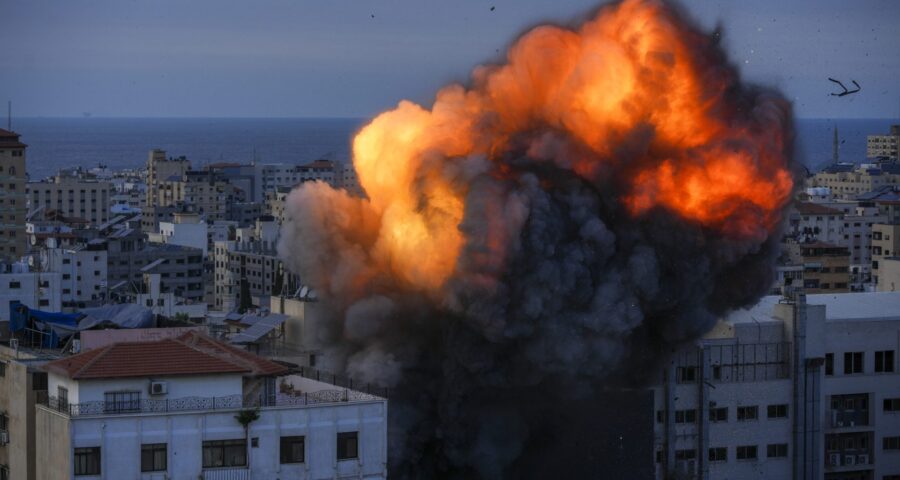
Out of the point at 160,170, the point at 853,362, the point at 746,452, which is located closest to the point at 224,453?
the point at 746,452

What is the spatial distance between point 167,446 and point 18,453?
3.79 meters

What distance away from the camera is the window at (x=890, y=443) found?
51.0 metres

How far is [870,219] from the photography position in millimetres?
119750

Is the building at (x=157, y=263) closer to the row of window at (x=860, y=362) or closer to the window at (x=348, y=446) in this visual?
the row of window at (x=860, y=362)

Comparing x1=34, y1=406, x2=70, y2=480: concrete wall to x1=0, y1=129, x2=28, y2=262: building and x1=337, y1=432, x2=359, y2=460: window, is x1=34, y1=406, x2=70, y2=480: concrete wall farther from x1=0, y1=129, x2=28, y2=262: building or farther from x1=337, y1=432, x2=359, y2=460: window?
x1=0, y1=129, x2=28, y2=262: building

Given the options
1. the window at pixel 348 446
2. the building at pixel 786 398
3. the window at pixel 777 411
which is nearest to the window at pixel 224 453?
the window at pixel 348 446

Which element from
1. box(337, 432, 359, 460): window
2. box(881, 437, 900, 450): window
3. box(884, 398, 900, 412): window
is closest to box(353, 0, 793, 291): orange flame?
box(884, 398, 900, 412): window

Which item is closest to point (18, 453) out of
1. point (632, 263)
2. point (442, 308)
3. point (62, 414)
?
point (62, 414)

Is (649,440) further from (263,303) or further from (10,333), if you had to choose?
(263,303)

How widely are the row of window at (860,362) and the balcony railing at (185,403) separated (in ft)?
53.2

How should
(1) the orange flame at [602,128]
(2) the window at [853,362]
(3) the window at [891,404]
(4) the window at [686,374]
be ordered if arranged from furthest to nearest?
1. (3) the window at [891,404]
2. (2) the window at [853,362]
3. (4) the window at [686,374]
4. (1) the orange flame at [602,128]

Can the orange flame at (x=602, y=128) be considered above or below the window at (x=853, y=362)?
above

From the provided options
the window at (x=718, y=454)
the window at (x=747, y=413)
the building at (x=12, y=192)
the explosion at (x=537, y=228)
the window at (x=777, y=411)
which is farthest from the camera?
the building at (x=12, y=192)

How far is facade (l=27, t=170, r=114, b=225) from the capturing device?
15312 cm
